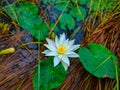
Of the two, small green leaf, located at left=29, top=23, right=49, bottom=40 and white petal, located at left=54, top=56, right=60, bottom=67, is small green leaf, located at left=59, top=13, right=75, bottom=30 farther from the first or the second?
white petal, located at left=54, top=56, right=60, bottom=67

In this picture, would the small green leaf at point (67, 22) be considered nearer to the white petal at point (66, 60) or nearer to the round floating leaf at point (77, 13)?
the round floating leaf at point (77, 13)

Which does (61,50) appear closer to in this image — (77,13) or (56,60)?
(56,60)

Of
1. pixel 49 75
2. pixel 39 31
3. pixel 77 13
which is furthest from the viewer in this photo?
pixel 77 13

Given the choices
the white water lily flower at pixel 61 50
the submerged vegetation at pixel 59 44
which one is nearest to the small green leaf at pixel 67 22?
the submerged vegetation at pixel 59 44

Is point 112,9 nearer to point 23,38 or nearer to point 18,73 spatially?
point 23,38

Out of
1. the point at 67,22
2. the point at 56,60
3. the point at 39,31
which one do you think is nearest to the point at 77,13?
the point at 67,22

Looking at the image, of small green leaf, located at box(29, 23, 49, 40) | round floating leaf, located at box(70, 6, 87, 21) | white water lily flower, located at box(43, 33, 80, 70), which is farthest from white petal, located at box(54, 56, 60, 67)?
round floating leaf, located at box(70, 6, 87, 21)

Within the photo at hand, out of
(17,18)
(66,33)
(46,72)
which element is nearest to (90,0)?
(66,33)

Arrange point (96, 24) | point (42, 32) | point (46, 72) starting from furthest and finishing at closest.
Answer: point (96, 24) < point (42, 32) < point (46, 72)
